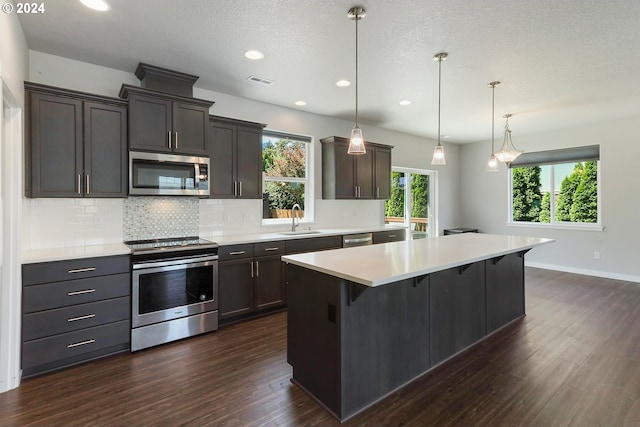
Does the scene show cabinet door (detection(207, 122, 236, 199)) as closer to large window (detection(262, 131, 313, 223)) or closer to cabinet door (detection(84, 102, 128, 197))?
large window (detection(262, 131, 313, 223))

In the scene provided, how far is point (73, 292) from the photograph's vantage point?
2.58m

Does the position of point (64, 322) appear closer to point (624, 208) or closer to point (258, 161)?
point (258, 161)

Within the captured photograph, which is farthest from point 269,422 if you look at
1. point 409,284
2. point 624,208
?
point 624,208

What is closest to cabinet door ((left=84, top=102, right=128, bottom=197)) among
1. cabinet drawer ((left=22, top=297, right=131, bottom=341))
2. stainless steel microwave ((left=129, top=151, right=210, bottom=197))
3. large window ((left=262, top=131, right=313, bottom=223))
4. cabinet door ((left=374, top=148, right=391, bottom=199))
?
stainless steel microwave ((left=129, top=151, right=210, bottom=197))

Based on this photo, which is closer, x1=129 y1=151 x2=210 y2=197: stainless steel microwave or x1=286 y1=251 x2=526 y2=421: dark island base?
x1=286 y1=251 x2=526 y2=421: dark island base

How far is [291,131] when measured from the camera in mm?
4719

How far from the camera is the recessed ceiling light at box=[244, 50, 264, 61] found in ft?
9.69

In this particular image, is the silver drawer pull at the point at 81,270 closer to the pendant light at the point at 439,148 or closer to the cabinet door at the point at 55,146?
the cabinet door at the point at 55,146

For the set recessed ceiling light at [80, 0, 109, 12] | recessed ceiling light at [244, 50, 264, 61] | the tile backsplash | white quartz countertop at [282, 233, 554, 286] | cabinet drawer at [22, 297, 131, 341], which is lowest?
cabinet drawer at [22, 297, 131, 341]

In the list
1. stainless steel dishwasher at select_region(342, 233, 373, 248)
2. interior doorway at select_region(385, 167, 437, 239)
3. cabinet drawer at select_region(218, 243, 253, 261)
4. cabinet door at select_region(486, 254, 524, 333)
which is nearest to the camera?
cabinet door at select_region(486, 254, 524, 333)

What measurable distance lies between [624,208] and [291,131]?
5613mm

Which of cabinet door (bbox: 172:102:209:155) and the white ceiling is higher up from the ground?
the white ceiling

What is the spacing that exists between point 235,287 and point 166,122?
185 centimetres

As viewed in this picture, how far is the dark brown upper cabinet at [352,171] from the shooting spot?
4836 mm
